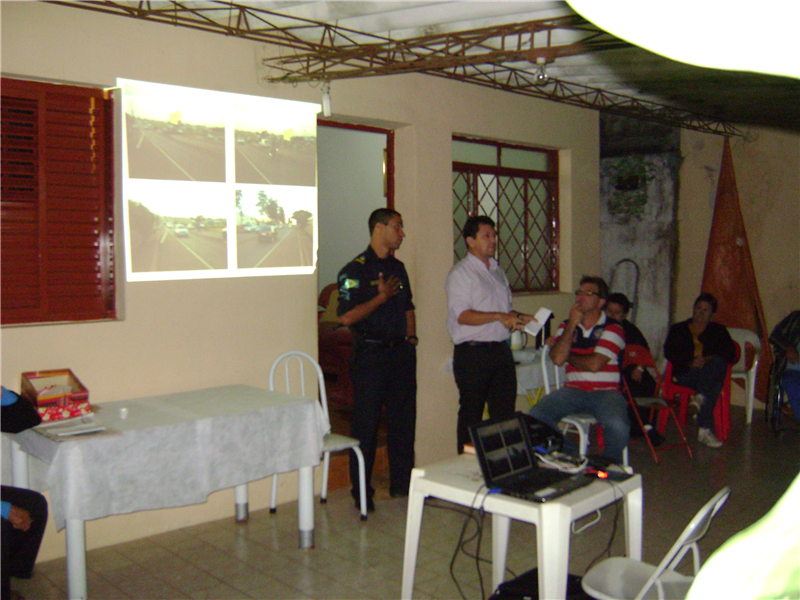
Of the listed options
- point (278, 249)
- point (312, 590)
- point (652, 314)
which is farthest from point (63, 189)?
point (652, 314)

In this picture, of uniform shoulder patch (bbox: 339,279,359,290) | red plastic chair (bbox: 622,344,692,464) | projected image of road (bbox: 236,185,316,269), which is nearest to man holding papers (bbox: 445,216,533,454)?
uniform shoulder patch (bbox: 339,279,359,290)

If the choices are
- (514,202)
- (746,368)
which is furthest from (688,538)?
(746,368)

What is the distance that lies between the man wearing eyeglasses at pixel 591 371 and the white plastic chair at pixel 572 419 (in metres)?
0.09

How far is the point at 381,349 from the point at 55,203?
180cm

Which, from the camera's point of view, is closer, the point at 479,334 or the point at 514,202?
the point at 479,334

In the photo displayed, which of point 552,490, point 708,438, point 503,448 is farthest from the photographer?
point 708,438

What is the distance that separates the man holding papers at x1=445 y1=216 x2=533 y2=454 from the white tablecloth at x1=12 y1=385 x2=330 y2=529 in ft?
2.99

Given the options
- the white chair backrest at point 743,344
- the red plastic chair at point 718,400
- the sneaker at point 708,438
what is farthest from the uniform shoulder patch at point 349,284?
the white chair backrest at point 743,344

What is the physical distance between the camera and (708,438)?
5418 mm

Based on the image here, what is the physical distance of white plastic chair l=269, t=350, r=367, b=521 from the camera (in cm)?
390

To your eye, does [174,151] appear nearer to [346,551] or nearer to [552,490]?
[346,551]

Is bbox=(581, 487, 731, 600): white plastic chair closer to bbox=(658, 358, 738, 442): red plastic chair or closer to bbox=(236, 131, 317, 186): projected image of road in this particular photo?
bbox=(236, 131, 317, 186): projected image of road

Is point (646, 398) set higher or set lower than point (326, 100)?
lower

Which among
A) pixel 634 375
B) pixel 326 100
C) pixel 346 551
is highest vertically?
pixel 326 100
